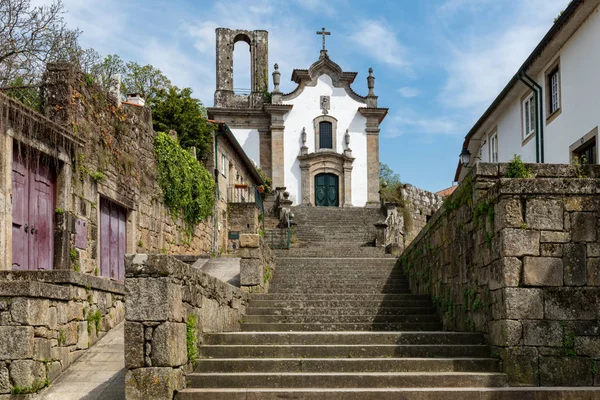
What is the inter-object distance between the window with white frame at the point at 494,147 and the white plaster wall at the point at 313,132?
1577 cm

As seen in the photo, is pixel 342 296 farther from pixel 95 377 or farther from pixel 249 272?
pixel 95 377

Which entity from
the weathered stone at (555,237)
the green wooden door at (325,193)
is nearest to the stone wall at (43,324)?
the weathered stone at (555,237)

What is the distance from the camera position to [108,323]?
9.66 metres

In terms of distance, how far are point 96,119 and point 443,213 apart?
21.8 ft

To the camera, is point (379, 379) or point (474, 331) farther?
point (474, 331)

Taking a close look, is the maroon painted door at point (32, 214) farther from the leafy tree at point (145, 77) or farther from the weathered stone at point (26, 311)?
the leafy tree at point (145, 77)

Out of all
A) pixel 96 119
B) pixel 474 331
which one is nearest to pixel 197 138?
pixel 96 119

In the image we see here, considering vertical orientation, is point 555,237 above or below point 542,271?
above

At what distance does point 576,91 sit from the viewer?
1552 centimetres

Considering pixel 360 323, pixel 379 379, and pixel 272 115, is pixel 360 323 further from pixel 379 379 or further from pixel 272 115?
pixel 272 115

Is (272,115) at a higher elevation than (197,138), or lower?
higher

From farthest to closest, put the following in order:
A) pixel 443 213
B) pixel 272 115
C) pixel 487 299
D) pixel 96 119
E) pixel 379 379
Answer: pixel 272 115 → pixel 96 119 → pixel 443 213 → pixel 487 299 → pixel 379 379

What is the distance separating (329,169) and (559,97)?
22788mm

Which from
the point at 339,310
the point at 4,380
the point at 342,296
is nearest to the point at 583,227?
the point at 339,310
